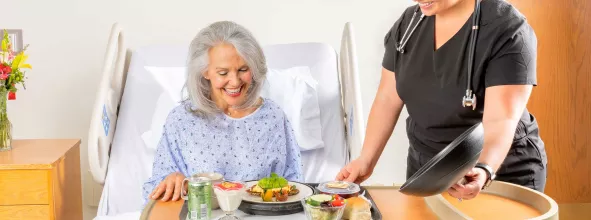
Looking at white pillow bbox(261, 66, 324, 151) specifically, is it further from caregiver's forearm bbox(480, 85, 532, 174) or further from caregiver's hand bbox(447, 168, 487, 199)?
caregiver's hand bbox(447, 168, 487, 199)

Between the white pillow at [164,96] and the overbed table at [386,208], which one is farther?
the white pillow at [164,96]

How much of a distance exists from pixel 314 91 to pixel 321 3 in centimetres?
51

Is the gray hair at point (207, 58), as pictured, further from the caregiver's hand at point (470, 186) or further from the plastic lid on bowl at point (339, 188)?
the caregiver's hand at point (470, 186)

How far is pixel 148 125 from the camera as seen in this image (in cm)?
238

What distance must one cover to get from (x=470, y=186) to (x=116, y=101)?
68.0 inches

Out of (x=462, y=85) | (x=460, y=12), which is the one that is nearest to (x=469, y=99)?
(x=462, y=85)

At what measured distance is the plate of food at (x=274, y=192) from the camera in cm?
138

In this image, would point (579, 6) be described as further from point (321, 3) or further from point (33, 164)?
point (33, 164)

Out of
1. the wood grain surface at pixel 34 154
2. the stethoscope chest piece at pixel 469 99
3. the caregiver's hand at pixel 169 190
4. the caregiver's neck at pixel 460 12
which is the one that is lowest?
the wood grain surface at pixel 34 154

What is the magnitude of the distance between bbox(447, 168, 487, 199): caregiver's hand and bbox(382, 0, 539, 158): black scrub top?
0.35m

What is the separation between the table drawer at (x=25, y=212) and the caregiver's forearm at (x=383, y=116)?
1186 millimetres

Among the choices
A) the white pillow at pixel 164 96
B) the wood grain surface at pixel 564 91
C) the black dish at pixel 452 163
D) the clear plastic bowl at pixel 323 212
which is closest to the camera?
the black dish at pixel 452 163

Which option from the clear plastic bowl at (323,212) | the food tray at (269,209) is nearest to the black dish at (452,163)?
the clear plastic bowl at (323,212)

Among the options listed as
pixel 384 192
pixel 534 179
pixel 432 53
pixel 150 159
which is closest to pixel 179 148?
pixel 150 159
